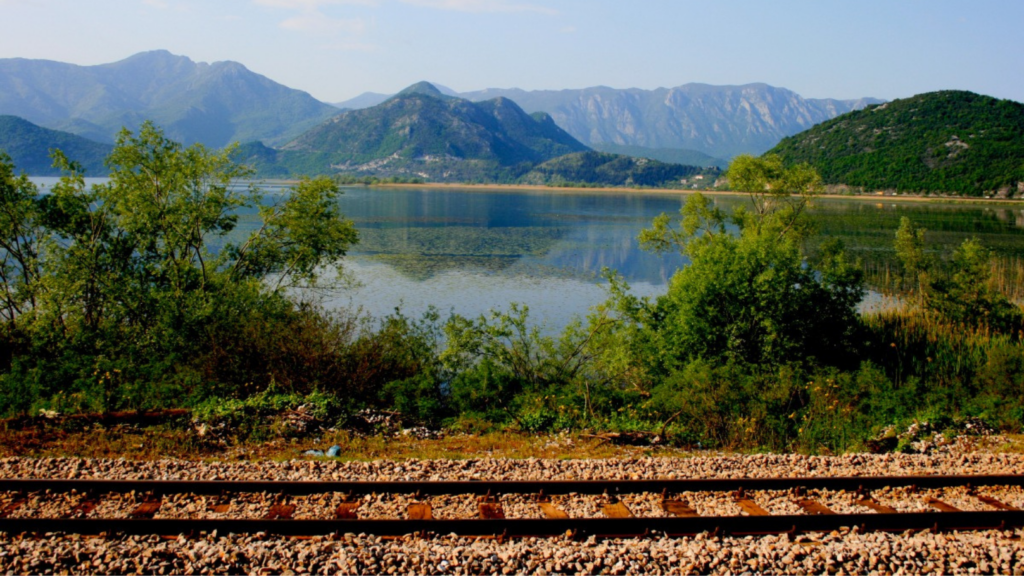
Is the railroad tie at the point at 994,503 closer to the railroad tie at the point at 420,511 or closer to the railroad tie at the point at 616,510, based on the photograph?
the railroad tie at the point at 616,510

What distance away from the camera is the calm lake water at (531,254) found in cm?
2877

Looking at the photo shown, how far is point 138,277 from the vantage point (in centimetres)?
1697

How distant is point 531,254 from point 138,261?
1204 inches

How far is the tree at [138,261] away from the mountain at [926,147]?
396 ft

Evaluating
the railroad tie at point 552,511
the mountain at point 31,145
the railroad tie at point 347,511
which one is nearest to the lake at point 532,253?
the railroad tie at point 552,511

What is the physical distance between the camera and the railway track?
680 centimetres

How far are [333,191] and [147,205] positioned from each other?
4823mm

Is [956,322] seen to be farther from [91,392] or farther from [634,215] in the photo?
[634,215]

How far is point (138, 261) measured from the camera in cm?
1745

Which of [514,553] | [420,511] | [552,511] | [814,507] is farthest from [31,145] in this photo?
[814,507]

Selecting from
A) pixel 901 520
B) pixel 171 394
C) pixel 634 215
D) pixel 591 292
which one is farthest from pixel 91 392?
pixel 634 215

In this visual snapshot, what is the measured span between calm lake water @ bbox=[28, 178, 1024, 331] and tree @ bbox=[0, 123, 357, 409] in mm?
4396

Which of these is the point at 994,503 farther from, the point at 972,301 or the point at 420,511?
the point at 972,301

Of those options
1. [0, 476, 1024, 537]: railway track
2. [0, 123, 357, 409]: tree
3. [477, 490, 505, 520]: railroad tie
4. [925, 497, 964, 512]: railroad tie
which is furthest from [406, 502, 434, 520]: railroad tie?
[0, 123, 357, 409]: tree
